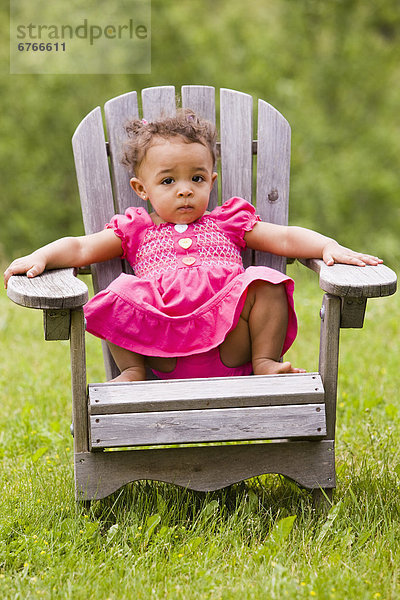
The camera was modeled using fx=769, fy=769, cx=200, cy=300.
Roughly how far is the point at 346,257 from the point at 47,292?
975 millimetres

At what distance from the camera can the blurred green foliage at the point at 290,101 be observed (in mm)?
14438

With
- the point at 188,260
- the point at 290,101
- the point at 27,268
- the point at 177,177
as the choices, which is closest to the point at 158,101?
the point at 177,177

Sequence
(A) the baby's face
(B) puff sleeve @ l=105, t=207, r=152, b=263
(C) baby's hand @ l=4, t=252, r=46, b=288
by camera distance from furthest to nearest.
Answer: (B) puff sleeve @ l=105, t=207, r=152, b=263, (A) the baby's face, (C) baby's hand @ l=4, t=252, r=46, b=288

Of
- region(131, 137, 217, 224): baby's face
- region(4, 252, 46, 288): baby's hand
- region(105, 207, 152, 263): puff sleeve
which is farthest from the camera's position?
region(105, 207, 152, 263): puff sleeve

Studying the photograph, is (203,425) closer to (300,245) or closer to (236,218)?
(300,245)

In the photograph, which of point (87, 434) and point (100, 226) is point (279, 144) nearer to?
point (100, 226)

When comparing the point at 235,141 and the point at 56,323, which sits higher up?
the point at 235,141

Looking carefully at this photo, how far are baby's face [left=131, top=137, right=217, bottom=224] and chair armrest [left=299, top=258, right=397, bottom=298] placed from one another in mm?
606

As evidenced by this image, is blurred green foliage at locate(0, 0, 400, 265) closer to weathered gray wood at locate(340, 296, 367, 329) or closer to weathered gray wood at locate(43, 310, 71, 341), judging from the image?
weathered gray wood at locate(340, 296, 367, 329)

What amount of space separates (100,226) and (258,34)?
14957 mm

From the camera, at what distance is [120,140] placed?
310cm

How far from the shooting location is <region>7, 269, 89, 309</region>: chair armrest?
2.22 meters

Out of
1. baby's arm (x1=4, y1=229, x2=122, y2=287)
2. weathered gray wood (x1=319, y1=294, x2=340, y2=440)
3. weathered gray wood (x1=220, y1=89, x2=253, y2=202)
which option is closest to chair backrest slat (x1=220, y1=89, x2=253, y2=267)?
weathered gray wood (x1=220, y1=89, x2=253, y2=202)

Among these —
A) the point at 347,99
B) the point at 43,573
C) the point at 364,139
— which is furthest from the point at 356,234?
the point at 43,573
